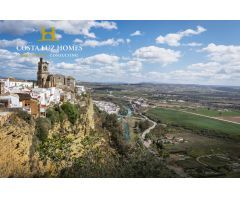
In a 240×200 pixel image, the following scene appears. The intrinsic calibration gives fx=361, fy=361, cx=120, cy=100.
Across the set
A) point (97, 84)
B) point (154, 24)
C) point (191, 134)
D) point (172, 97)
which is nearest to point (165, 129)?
point (191, 134)

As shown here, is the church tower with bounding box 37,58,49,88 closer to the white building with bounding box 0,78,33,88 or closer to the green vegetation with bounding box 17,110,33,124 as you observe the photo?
the white building with bounding box 0,78,33,88

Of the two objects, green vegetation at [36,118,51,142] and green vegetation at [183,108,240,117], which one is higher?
green vegetation at [183,108,240,117]

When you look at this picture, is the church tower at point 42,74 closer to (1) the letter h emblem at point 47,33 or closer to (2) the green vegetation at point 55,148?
(1) the letter h emblem at point 47,33

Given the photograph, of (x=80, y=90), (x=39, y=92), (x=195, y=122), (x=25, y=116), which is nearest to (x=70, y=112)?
(x=39, y=92)

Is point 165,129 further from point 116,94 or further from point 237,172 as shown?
point 237,172

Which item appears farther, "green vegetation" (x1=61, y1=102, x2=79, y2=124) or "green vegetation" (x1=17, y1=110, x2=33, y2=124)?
"green vegetation" (x1=61, y1=102, x2=79, y2=124)

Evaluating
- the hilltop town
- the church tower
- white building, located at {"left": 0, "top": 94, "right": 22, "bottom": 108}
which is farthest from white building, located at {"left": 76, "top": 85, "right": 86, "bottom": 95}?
white building, located at {"left": 0, "top": 94, "right": 22, "bottom": 108}
